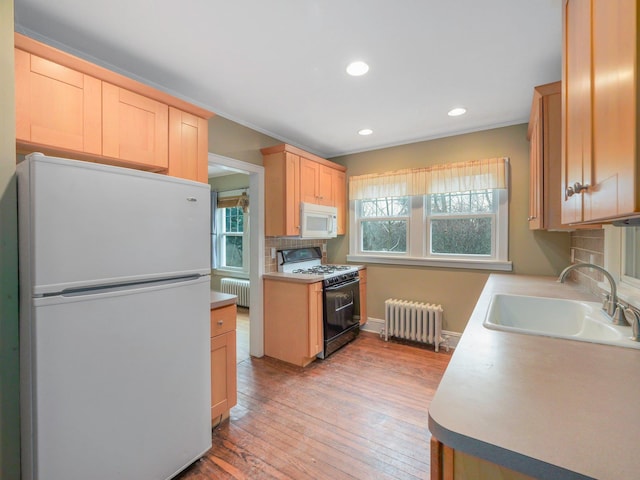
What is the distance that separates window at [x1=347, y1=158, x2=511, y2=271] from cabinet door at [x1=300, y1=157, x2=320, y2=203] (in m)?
0.65

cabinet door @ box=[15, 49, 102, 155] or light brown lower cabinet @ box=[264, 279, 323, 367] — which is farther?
light brown lower cabinet @ box=[264, 279, 323, 367]

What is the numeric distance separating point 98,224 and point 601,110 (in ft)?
5.78

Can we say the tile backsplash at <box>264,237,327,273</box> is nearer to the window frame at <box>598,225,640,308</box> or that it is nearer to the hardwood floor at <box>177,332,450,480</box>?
the hardwood floor at <box>177,332,450,480</box>

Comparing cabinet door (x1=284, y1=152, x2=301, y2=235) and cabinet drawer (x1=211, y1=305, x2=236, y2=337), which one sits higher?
cabinet door (x1=284, y1=152, x2=301, y2=235)

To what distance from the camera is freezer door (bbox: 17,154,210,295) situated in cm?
110

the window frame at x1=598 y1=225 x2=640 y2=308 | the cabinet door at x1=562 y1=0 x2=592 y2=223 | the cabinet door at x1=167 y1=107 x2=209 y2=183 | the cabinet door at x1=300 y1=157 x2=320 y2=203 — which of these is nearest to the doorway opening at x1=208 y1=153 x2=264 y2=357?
the cabinet door at x1=300 y1=157 x2=320 y2=203

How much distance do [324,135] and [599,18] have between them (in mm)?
2732

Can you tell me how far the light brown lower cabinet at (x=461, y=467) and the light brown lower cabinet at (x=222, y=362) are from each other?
163cm

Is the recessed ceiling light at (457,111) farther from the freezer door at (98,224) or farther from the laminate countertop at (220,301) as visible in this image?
the laminate countertop at (220,301)

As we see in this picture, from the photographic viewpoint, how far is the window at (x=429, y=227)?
3.12 metres

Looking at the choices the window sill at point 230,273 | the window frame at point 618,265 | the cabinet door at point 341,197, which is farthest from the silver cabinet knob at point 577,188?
the window sill at point 230,273

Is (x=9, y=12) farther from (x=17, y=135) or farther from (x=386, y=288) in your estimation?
(x=386, y=288)

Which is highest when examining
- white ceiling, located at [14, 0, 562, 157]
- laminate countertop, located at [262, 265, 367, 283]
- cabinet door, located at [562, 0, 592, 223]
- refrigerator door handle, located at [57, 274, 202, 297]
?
white ceiling, located at [14, 0, 562, 157]

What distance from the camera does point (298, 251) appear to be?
357 centimetres
